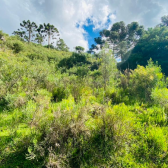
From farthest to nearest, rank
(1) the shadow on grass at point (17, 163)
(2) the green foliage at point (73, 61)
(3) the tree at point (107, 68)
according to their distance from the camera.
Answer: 1. (2) the green foliage at point (73, 61)
2. (3) the tree at point (107, 68)
3. (1) the shadow on grass at point (17, 163)

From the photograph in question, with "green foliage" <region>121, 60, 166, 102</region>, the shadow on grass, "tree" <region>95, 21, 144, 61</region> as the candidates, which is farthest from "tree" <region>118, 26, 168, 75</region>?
the shadow on grass

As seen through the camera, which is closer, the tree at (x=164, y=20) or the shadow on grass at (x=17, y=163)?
the shadow on grass at (x=17, y=163)

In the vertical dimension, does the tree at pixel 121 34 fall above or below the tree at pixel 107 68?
above

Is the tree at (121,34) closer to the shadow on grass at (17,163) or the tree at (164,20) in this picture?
the tree at (164,20)

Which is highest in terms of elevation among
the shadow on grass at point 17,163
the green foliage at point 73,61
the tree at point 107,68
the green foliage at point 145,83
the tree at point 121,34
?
the tree at point 121,34

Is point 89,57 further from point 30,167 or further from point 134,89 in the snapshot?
point 30,167

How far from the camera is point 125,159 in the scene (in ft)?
7.00

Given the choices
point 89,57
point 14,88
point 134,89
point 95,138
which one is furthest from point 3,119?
point 89,57

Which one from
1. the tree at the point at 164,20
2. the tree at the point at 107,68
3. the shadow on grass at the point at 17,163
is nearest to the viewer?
the shadow on grass at the point at 17,163

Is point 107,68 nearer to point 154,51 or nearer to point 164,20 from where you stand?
point 154,51

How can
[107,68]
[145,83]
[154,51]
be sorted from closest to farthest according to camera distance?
[145,83] → [107,68] → [154,51]

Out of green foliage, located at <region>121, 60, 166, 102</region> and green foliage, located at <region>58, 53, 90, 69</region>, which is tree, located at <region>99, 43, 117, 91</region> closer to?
green foliage, located at <region>121, 60, 166, 102</region>

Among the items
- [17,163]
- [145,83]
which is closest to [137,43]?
[145,83]

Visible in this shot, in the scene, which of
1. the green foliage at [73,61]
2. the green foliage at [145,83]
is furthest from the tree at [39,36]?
the green foliage at [145,83]
